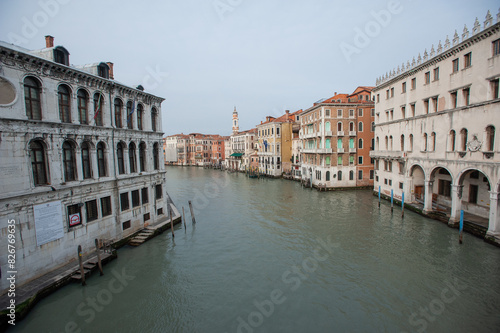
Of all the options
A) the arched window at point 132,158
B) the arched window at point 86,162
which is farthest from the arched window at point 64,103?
the arched window at point 132,158

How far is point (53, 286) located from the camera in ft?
32.4

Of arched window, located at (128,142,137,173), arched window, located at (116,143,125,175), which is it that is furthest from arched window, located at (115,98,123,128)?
arched window, located at (128,142,137,173)

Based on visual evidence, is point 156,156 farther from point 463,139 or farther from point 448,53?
point 448,53

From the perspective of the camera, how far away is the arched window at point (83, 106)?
1202 centimetres

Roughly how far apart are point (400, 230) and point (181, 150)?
78.8m

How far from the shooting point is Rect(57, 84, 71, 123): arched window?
11.1 meters

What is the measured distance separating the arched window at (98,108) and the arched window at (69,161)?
1.85 metres

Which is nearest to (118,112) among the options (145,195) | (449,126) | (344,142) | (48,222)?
(145,195)

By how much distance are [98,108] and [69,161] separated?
2.92 metres

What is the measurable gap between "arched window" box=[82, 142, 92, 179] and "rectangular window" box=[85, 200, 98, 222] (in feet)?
4.20

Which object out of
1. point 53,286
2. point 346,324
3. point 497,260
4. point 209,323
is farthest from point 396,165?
point 53,286

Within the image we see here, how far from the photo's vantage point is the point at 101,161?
1322 cm

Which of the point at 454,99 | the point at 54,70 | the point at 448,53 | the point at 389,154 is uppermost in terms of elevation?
the point at 448,53

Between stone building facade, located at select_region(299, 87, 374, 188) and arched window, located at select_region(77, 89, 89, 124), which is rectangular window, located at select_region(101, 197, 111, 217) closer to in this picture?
arched window, located at select_region(77, 89, 89, 124)
